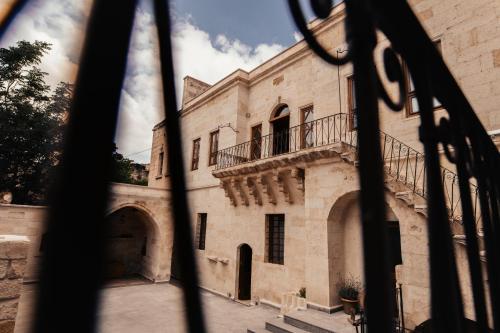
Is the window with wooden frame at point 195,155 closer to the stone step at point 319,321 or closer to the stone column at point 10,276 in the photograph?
Result: the stone step at point 319,321

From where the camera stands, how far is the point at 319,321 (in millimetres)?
6848

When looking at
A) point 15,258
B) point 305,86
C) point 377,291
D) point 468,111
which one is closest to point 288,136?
point 305,86

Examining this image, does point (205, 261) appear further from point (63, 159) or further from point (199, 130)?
point (63, 159)

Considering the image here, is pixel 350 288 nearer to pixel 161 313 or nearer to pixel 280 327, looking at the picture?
pixel 280 327

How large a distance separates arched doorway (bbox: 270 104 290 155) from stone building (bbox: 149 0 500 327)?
1.9 inches

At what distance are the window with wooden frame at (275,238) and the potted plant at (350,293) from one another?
2.50 metres

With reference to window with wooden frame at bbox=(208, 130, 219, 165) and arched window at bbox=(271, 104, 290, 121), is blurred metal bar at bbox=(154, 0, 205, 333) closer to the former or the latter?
arched window at bbox=(271, 104, 290, 121)

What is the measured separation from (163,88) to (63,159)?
0.62 ft

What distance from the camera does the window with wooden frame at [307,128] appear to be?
10.0 metres

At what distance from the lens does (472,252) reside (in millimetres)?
1115

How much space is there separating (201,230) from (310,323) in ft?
26.8

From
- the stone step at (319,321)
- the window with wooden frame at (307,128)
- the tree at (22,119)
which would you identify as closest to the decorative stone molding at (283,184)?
the window with wooden frame at (307,128)

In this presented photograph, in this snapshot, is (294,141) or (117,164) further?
(294,141)

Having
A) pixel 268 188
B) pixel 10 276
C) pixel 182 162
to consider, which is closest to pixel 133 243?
pixel 268 188
